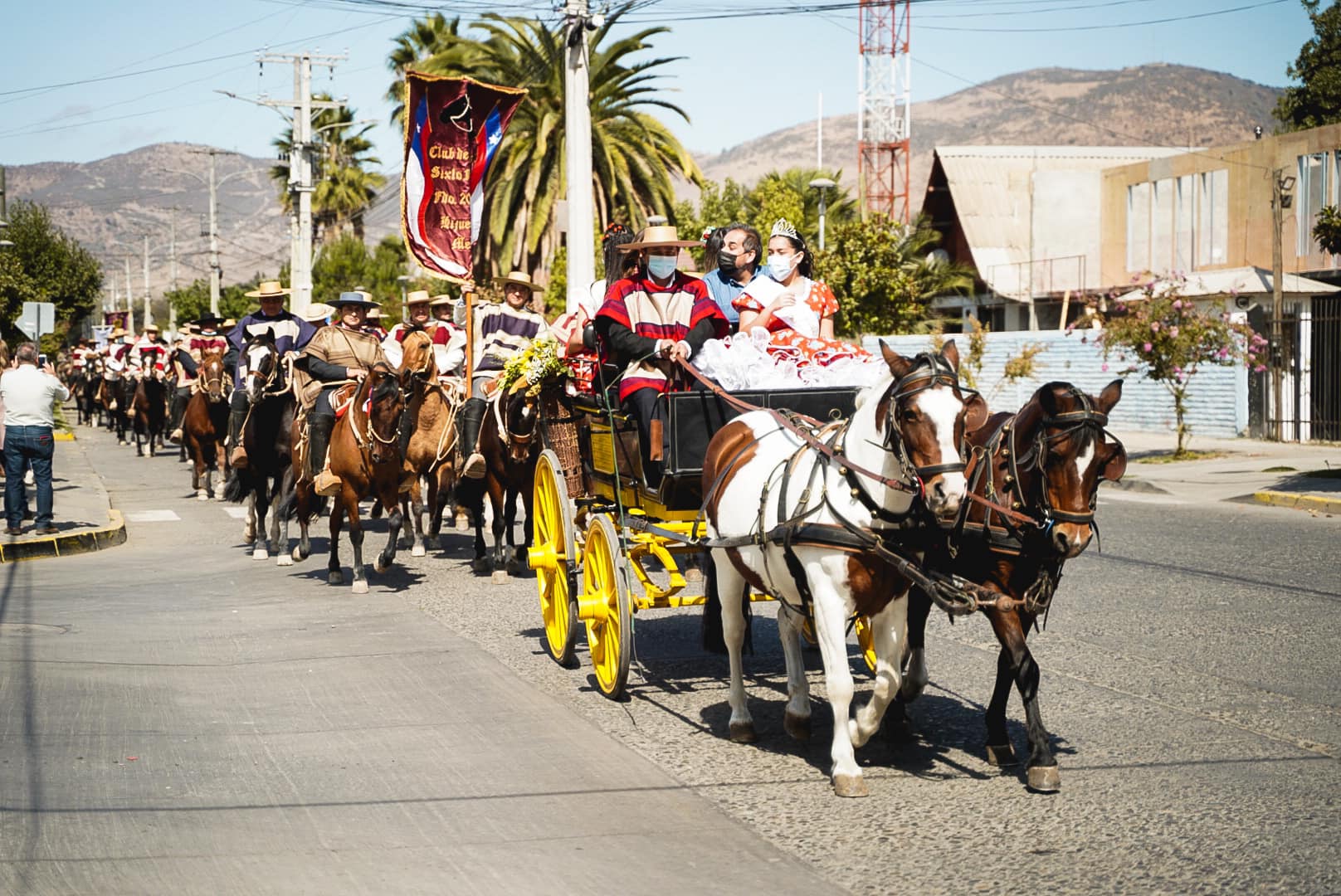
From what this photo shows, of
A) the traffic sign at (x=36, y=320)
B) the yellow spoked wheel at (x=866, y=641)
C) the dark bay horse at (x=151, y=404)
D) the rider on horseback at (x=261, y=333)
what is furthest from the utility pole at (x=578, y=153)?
the dark bay horse at (x=151, y=404)

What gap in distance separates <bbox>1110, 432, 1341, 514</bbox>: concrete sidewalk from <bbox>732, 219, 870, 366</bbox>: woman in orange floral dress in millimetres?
11837

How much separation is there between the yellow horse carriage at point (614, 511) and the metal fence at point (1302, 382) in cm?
2155

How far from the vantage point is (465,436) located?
14055 millimetres

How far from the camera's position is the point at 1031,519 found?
640 cm

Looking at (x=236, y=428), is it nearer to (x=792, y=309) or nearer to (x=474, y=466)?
(x=474, y=466)

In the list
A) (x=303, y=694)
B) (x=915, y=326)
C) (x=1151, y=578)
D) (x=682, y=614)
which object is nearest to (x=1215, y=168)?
(x=915, y=326)

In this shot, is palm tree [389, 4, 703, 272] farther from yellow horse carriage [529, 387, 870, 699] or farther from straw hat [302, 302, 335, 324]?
yellow horse carriage [529, 387, 870, 699]

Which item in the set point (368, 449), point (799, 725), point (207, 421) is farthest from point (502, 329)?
point (207, 421)

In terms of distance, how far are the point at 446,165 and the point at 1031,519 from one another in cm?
1014

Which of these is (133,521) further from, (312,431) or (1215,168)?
(1215,168)

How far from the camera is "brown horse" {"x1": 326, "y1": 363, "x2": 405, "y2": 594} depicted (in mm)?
13078

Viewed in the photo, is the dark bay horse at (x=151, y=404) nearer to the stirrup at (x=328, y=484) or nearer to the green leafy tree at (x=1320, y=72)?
the stirrup at (x=328, y=484)

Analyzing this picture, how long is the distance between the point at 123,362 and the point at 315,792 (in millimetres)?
33642

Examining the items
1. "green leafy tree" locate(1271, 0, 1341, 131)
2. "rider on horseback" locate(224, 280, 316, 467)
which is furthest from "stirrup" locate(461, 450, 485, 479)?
"green leafy tree" locate(1271, 0, 1341, 131)
